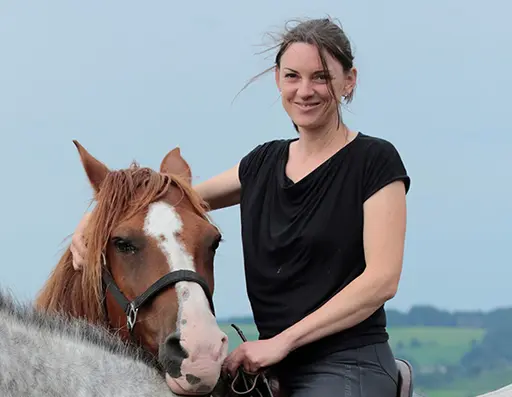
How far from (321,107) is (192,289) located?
2.61ft

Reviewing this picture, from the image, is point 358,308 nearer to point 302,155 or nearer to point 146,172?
point 302,155

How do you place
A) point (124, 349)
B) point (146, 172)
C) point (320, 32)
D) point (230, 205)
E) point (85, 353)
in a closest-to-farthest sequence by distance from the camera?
point (85, 353) → point (124, 349) → point (320, 32) → point (146, 172) → point (230, 205)

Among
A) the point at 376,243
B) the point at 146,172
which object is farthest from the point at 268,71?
the point at 376,243

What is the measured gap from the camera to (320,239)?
2822 millimetres

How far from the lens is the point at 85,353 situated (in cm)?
226

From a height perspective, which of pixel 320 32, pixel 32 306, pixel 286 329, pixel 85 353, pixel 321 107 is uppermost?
pixel 320 32

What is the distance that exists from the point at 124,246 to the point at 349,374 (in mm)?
883

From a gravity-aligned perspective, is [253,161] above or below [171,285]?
above

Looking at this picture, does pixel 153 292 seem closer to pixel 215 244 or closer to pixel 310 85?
pixel 215 244

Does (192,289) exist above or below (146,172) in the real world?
below

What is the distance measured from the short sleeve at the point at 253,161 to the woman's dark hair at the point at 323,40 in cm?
41

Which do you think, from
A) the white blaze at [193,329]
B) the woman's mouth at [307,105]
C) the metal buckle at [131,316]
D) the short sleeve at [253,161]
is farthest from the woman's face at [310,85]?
the metal buckle at [131,316]

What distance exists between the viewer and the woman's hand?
2717 mm

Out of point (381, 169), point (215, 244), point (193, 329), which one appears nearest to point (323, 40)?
point (381, 169)
